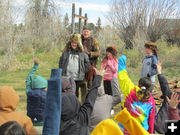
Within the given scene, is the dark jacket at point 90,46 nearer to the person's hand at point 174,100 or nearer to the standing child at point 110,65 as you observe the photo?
the standing child at point 110,65

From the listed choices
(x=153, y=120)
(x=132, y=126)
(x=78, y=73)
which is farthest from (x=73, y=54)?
(x=132, y=126)

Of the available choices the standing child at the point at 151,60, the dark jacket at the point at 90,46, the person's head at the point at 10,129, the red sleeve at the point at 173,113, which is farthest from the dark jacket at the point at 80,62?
the person's head at the point at 10,129

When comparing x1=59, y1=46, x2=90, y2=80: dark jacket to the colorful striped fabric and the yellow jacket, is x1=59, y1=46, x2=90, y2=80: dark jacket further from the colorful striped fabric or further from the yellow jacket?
the yellow jacket

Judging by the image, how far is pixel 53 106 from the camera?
55.3 inches

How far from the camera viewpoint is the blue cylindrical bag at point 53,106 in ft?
4.54

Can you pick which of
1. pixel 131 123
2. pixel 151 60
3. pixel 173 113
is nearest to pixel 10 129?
pixel 131 123

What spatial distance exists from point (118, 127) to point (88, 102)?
2.58 ft

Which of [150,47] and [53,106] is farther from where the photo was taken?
[150,47]

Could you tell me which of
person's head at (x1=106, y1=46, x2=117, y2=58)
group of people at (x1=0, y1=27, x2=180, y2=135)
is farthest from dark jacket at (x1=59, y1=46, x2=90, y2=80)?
person's head at (x1=106, y1=46, x2=117, y2=58)

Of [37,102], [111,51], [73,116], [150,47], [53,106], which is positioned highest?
[150,47]

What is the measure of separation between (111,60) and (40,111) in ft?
7.55

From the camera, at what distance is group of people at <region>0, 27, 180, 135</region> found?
57.5 inches

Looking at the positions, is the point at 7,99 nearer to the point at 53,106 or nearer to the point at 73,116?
the point at 73,116

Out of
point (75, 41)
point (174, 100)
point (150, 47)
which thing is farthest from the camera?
point (150, 47)
